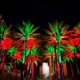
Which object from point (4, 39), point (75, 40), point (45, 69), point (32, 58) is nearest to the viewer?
point (4, 39)

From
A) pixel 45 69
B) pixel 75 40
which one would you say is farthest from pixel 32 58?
pixel 75 40

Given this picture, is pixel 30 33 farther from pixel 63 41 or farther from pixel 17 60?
pixel 17 60

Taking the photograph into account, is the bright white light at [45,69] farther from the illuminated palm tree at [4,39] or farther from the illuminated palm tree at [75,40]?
the illuminated palm tree at [4,39]

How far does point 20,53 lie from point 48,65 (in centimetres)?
1401

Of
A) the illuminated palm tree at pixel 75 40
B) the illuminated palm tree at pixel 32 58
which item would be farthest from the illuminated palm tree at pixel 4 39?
the illuminated palm tree at pixel 75 40

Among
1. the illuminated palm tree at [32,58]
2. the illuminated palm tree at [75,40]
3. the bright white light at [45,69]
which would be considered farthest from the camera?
the bright white light at [45,69]

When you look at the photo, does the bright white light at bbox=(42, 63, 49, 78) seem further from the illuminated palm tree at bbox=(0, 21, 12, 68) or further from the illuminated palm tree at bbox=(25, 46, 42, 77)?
the illuminated palm tree at bbox=(0, 21, 12, 68)

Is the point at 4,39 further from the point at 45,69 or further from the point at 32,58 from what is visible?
the point at 45,69

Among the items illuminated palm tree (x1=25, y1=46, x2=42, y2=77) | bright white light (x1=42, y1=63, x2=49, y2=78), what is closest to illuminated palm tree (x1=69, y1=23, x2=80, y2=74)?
illuminated palm tree (x1=25, y1=46, x2=42, y2=77)

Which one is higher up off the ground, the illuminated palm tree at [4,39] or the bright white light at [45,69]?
the illuminated palm tree at [4,39]

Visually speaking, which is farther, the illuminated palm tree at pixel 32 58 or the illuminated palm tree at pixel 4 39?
the illuminated palm tree at pixel 32 58

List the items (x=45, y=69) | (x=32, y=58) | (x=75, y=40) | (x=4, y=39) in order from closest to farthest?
(x=4, y=39)
(x=75, y=40)
(x=32, y=58)
(x=45, y=69)

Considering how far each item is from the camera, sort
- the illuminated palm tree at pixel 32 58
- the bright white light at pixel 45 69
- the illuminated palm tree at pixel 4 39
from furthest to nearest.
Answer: the bright white light at pixel 45 69 → the illuminated palm tree at pixel 32 58 → the illuminated palm tree at pixel 4 39

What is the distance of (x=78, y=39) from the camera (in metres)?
41.7
